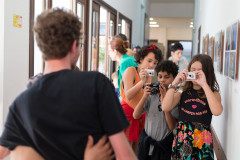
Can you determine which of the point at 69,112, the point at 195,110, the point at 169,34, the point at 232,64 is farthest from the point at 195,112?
the point at 169,34

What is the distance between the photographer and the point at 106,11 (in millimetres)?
7348

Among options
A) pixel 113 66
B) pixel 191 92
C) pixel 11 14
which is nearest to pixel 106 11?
pixel 113 66

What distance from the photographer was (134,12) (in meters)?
10.7

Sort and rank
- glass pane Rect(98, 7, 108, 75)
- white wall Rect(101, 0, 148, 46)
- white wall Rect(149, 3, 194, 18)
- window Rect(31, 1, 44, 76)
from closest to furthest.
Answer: window Rect(31, 1, 44, 76)
glass pane Rect(98, 7, 108, 75)
white wall Rect(101, 0, 148, 46)
white wall Rect(149, 3, 194, 18)

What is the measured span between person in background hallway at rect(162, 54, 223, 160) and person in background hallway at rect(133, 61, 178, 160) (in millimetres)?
100

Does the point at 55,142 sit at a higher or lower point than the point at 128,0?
lower

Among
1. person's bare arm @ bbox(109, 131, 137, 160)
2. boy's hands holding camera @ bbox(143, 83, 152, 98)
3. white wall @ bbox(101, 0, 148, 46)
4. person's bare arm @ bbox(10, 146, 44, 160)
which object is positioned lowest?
person's bare arm @ bbox(10, 146, 44, 160)

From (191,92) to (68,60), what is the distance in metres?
1.46

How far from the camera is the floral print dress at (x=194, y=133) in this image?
2.24 metres

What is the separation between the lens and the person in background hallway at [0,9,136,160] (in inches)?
40.8

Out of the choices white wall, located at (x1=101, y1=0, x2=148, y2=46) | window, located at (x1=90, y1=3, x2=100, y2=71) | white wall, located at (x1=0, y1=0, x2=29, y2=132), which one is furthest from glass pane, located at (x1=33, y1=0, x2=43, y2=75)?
white wall, located at (x1=101, y1=0, x2=148, y2=46)

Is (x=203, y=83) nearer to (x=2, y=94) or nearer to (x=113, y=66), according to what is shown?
(x=2, y=94)

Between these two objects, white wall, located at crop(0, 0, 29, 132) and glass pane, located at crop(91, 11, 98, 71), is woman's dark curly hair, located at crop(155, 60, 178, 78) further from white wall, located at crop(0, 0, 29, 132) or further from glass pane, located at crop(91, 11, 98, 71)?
glass pane, located at crop(91, 11, 98, 71)

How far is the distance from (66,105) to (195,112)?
4.76ft
